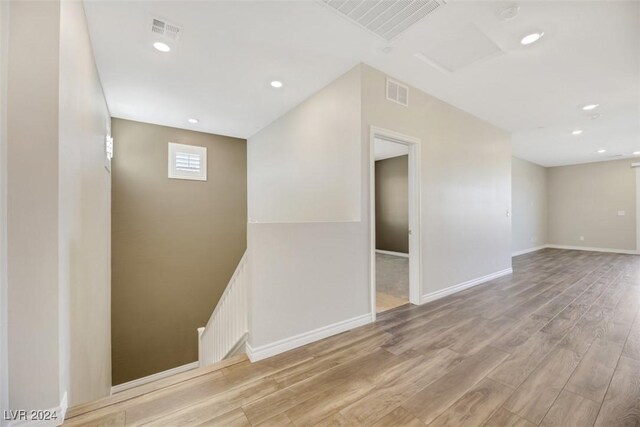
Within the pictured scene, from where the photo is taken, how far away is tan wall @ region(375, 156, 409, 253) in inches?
281

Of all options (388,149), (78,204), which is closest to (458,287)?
(388,149)

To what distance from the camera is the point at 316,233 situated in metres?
2.42

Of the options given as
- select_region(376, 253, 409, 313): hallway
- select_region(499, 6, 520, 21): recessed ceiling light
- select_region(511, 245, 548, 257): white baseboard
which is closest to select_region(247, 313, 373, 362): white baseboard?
select_region(376, 253, 409, 313): hallway

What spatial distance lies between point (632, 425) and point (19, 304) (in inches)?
134

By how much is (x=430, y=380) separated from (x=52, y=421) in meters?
2.34

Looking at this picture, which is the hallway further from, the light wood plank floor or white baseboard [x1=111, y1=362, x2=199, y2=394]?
white baseboard [x1=111, y1=362, x2=199, y2=394]

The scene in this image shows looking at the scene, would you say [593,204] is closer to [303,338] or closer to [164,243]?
[303,338]

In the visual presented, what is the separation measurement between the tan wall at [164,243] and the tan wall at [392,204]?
445 cm

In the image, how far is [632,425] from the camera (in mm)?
1396

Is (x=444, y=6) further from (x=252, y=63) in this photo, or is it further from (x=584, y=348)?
(x=584, y=348)

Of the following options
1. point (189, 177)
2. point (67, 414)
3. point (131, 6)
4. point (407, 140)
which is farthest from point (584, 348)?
point (189, 177)

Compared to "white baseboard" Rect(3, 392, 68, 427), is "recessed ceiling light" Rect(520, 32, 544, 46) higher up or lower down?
higher up

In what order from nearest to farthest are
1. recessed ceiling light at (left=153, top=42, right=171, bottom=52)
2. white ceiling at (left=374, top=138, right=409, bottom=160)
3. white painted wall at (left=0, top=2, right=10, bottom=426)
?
white painted wall at (left=0, top=2, right=10, bottom=426), recessed ceiling light at (left=153, top=42, right=171, bottom=52), white ceiling at (left=374, top=138, right=409, bottom=160)

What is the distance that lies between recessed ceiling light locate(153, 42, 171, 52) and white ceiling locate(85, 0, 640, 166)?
5cm
